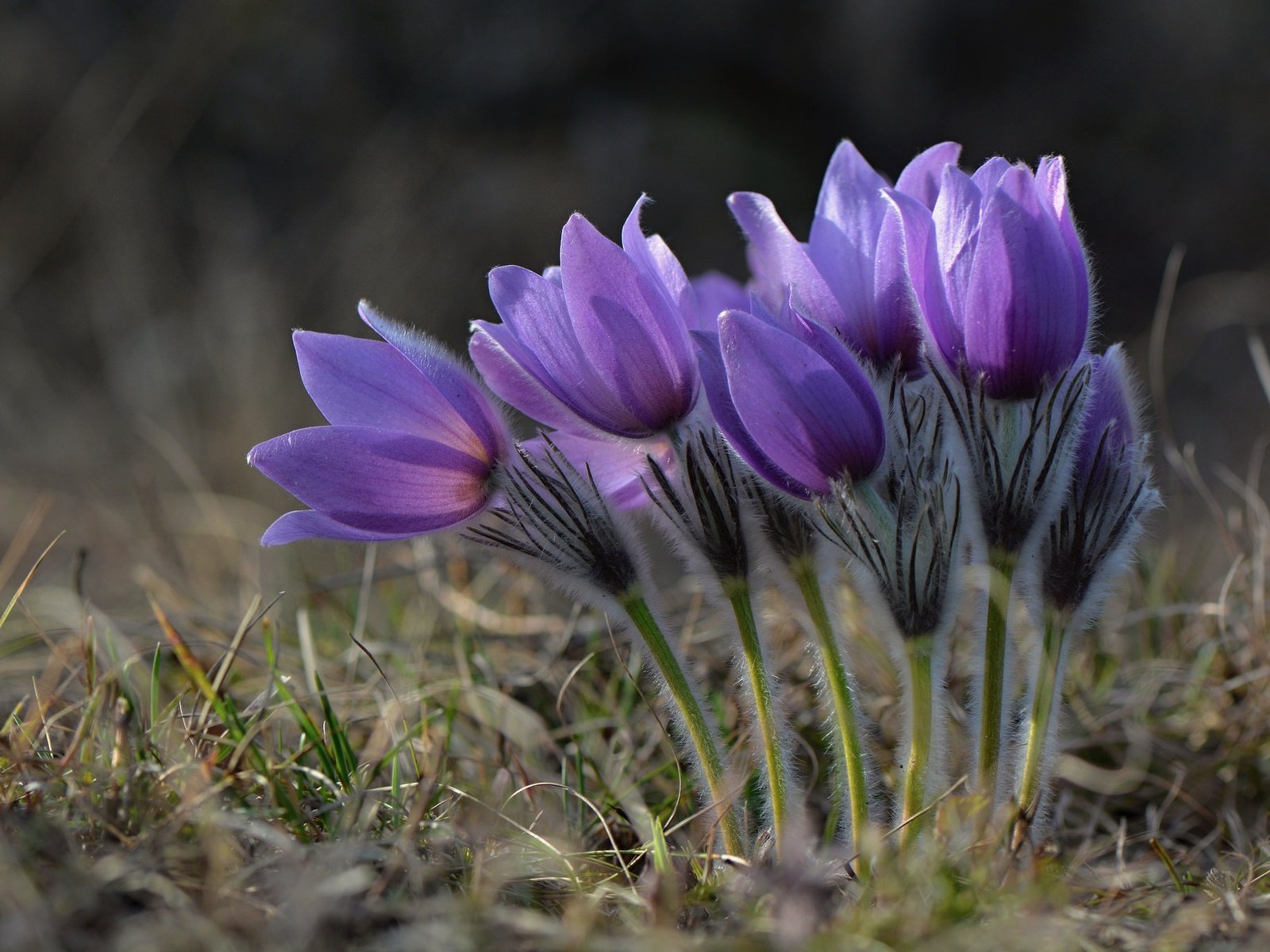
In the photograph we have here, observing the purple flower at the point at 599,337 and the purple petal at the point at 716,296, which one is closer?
the purple flower at the point at 599,337

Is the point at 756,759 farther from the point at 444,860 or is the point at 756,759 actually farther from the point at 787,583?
the point at 444,860

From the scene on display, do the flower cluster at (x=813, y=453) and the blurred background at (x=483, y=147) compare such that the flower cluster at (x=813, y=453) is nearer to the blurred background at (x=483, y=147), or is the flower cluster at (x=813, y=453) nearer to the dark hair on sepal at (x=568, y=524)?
the dark hair on sepal at (x=568, y=524)

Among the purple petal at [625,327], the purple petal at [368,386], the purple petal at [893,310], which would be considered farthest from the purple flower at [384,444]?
the purple petal at [893,310]

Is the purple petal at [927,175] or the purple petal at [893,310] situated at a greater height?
the purple petal at [927,175]

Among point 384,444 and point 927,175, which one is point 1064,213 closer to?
point 927,175

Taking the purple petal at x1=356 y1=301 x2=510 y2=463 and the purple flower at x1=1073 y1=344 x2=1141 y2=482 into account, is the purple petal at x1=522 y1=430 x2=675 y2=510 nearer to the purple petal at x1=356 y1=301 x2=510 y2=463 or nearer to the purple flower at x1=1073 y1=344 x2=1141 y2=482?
the purple petal at x1=356 y1=301 x2=510 y2=463

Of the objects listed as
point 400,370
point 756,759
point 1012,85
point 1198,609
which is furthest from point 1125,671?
point 1012,85

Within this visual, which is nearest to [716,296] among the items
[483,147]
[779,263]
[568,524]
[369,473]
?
[779,263]
